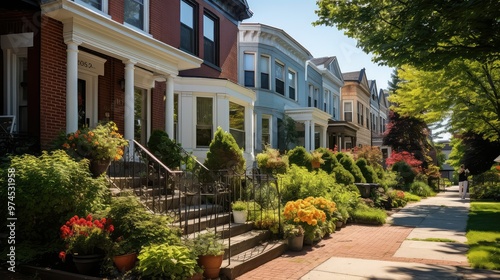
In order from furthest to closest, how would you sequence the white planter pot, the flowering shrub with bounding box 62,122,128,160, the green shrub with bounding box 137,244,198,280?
the white planter pot → the flowering shrub with bounding box 62,122,128,160 → the green shrub with bounding box 137,244,198,280

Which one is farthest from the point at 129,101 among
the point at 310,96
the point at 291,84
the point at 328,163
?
the point at 310,96

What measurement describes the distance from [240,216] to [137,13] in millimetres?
6979

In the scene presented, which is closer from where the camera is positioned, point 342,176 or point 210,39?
point 342,176

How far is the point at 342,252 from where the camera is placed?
28.1 feet

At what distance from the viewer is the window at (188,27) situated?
15.1m

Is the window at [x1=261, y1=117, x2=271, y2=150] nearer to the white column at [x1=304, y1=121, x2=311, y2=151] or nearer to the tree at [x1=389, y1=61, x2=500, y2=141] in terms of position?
the white column at [x1=304, y1=121, x2=311, y2=151]

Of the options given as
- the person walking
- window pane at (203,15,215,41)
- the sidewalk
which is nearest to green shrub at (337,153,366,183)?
the sidewalk

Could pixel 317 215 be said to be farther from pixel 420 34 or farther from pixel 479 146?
pixel 479 146

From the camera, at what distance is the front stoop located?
640 centimetres

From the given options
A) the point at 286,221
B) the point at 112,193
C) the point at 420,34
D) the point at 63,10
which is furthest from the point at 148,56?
the point at 420,34

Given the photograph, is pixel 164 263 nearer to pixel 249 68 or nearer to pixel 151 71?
pixel 151 71

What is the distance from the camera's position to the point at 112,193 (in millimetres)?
7715

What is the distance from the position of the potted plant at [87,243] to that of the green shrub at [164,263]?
57 cm

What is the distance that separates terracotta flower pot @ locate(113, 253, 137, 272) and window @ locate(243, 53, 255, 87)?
16.7 metres
